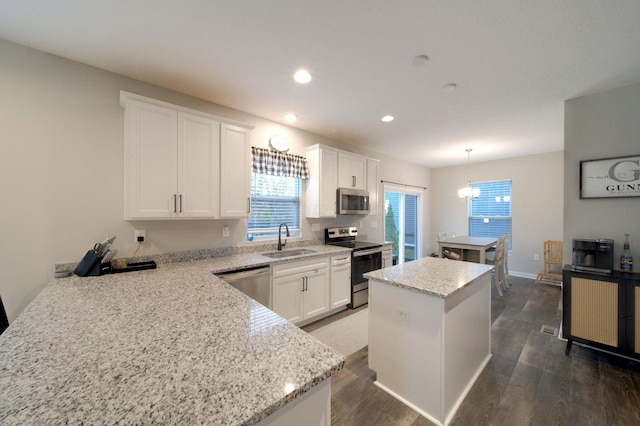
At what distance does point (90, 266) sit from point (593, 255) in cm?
469

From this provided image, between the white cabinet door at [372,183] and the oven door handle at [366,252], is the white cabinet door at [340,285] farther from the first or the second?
the white cabinet door at [372,183]

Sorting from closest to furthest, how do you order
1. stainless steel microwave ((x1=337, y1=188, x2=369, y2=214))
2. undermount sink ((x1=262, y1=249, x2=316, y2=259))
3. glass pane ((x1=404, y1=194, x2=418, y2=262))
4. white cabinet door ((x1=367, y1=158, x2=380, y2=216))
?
undermount sink ((x1=262, y1=249, x2=316, y2=259)), stainless steel microwave ((x1=337, y1=188, x2=369, y2=214)), white cabinet door ((x1=367, y1=158, x2=380, y2=216)), glass pane ((x1=404, y1=194, x2=418, y2=262))

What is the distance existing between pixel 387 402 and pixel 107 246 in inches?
102

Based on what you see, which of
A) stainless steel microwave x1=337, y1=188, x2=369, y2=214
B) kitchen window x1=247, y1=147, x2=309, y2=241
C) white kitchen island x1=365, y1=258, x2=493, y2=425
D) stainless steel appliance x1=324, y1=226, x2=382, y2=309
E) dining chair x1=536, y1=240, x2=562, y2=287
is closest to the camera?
white kitchen island x1=365, y1=258, x2=493, y2=425

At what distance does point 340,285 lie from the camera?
11.3ft

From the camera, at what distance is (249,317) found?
1.23 metres

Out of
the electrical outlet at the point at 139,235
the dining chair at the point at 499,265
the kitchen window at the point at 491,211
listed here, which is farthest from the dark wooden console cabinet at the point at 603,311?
the electrical outlet at the point at 139,235

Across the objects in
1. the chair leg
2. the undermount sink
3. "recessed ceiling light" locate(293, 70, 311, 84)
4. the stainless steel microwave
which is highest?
"recessed ceiling light" locate(293, 70, 311, 84)

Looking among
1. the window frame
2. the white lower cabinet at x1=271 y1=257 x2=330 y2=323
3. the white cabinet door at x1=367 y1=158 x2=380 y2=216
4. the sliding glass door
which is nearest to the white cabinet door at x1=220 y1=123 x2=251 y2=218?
the window frame

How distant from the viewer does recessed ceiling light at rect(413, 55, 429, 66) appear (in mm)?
2018

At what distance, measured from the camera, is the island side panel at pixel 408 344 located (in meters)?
1.70

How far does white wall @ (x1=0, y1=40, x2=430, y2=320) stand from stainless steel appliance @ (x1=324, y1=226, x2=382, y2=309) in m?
2.38

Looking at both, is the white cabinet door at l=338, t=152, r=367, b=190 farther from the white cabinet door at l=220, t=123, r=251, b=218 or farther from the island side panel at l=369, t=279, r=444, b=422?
the island side panel at l=369, t=279, r=444, b=422

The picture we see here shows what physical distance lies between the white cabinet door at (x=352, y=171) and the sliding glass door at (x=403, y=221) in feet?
4.17
